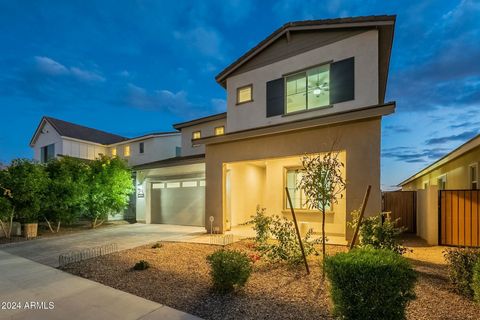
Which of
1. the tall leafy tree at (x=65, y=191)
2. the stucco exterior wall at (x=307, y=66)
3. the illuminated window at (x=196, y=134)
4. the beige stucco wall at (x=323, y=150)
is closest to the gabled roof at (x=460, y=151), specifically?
the stucco exterior wall at (x=307, y=66)

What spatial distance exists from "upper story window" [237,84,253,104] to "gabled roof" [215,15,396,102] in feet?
3.58

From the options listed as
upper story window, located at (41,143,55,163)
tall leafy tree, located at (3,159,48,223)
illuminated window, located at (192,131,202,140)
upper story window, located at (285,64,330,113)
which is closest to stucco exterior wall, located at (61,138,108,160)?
upper story window, located at (41,143,55,163)

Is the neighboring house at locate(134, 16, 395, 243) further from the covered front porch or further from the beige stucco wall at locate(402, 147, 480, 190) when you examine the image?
the beige stucco wall at locate(402, 147, 480, 190)

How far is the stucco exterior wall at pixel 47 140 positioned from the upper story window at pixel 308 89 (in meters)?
20.6

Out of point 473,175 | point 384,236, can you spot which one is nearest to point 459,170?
point 473,175

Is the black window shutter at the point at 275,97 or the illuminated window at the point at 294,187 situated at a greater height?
the black window shutter at the point at 275,97

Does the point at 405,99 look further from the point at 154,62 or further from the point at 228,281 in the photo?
the point at 154,62

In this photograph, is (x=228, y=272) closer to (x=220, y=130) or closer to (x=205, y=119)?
(x=220, y=130)

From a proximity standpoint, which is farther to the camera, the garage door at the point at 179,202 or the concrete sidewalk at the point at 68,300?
the garage door at the point at 179,202

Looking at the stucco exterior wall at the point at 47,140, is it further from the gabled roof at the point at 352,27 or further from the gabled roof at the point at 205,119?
the gabled roof at the point at 352,27

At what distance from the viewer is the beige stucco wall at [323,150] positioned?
296 inches

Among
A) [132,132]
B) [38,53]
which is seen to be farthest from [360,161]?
[132,132]

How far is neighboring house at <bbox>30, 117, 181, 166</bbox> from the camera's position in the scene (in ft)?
66.4

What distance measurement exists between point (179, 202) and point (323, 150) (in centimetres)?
938
